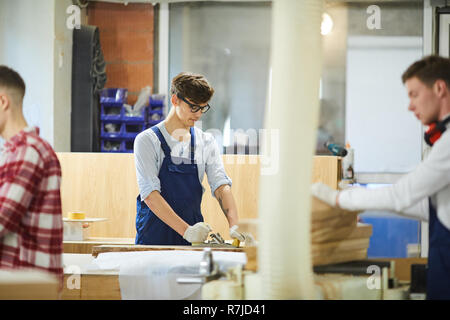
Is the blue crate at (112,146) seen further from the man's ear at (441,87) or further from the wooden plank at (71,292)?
the man's ear at (441,87)

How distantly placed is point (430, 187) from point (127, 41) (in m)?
4.40

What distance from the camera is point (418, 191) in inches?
61.5

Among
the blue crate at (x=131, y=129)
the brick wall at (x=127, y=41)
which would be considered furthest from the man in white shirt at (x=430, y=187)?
the brick wall at (x=127, y=41)

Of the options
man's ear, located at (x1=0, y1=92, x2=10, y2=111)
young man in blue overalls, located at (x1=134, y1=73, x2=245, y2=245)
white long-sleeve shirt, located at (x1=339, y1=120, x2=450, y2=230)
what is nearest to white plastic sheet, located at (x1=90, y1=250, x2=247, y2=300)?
white long-sleeve shirt, located at (x1=339, y1=120, x2=450, y2=230)

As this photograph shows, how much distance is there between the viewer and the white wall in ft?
12.5

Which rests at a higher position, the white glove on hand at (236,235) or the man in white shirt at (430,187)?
the man in white shirt at (430,187)

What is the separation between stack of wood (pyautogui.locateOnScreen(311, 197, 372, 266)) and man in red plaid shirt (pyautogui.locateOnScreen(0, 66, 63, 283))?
0.78m

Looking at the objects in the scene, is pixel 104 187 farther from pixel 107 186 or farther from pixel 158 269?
pixel 158 269

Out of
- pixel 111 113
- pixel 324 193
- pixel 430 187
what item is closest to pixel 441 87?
pixel 430 187

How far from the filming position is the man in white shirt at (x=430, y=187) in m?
1.56

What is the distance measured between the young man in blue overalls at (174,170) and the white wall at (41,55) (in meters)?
1.26

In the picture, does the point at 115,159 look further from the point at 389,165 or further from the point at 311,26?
the point at 311,26
